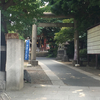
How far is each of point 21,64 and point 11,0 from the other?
3.30 meters

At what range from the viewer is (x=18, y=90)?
5.43 metres

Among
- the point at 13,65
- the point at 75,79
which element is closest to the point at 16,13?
the point at 13,65

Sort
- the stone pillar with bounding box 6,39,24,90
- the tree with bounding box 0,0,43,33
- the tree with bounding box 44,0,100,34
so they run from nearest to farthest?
the stone pillar with bounding box 6,39,24,90 → the tree with bounding box 0,0,43,33 → the tree with bounding box 44,0,100,34

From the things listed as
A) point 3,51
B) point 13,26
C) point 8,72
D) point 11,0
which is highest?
point 11,0

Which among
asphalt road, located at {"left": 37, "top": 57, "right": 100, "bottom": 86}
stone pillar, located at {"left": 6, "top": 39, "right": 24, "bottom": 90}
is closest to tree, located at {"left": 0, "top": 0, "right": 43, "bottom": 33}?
stone pillar, located at {"left": 6, "top": 39, "right": 24, "bottom": 90}

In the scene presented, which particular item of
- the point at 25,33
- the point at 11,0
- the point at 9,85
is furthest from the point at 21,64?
the point at 25,33

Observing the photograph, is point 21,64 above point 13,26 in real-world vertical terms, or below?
below

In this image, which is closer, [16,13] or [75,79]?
[16,13]

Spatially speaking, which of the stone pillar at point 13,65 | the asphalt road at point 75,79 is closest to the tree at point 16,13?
the stone pillar at point 13,65

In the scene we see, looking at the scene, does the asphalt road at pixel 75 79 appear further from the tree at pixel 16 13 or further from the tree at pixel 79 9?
the tree at pixel 79 9

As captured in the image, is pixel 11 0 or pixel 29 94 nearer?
pixel 29 94

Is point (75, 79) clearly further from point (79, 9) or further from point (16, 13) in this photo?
point (79, 9)

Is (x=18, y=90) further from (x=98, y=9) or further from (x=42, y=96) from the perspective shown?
(x=98, y=9)

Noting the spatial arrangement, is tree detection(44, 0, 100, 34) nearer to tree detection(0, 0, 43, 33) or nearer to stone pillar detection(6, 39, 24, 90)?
tree detection(0, 0, 43, 33)
